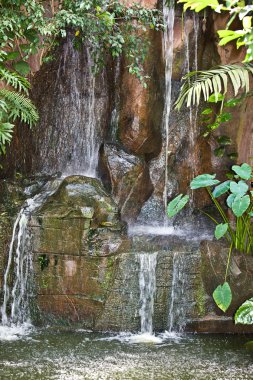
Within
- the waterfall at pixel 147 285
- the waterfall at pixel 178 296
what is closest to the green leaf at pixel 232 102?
the waterfall at pixel 178 296

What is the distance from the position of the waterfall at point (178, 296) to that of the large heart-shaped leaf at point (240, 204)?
3.19 ft

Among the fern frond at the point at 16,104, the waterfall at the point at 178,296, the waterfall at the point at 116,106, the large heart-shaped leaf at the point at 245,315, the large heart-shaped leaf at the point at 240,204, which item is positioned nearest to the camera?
the large heart-shaped leaf at the point at 245,315

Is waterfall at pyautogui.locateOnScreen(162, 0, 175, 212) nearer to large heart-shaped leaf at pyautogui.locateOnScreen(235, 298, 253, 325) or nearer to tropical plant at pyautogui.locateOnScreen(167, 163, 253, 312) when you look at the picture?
tropical plant at pyautogui.locateOnScreen(167, 163, 253, 312)

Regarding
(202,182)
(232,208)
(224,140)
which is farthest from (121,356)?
(224,140)

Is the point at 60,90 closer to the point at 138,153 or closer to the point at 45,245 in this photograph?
the point at 138,153

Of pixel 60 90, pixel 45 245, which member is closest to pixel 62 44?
pixel 60 90

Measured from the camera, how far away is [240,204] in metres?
5.04

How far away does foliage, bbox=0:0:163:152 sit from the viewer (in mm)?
5406

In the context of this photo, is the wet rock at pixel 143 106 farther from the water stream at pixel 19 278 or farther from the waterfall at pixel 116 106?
the water stream at pixel 19 278

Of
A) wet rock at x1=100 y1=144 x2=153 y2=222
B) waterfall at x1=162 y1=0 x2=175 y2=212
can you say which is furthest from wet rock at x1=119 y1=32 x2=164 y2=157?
wet rock at x1=100 y1=144 x2=153 y2=222

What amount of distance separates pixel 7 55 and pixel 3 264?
232 cm

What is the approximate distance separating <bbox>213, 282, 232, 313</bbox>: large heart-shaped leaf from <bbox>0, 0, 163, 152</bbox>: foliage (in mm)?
2636

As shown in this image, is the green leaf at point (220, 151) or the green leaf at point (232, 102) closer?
the green leaf at point (232, 102)

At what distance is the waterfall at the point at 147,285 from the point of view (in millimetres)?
5645
